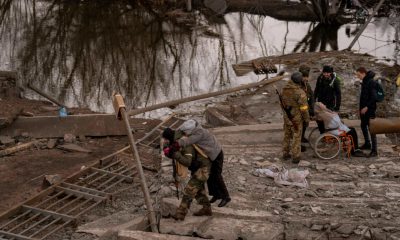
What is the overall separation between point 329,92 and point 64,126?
650cm

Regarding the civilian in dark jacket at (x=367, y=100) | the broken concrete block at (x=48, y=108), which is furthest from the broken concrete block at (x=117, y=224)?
the broken concrete block at (x=48, y=108)

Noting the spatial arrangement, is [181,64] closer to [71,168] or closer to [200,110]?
[200,110]

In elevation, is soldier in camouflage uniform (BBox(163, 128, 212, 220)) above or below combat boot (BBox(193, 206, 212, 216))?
above

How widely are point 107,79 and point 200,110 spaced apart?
13.6 feet

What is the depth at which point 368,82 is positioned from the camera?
8914mm

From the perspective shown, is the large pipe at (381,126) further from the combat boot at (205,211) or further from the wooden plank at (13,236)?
the wooden plank at (13,236)

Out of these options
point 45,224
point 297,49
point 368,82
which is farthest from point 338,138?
point 297,49

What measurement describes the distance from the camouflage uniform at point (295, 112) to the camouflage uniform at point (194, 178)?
234 centimetres

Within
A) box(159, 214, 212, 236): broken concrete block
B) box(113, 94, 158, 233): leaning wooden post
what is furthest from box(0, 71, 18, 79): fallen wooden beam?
box(159, 214, 212, 236): broken concrete block

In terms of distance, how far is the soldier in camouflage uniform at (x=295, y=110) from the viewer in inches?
340

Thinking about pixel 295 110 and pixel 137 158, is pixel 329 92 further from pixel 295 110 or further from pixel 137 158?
pixel 137 158

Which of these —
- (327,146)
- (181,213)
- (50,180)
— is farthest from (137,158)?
(327,146)

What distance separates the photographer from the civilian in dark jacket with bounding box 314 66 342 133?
30.9ft

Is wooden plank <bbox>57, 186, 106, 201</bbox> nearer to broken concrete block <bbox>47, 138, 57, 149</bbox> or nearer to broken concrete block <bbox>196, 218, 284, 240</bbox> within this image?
broken concrete block <bbox>47, 138, 57, 149</bbox>
